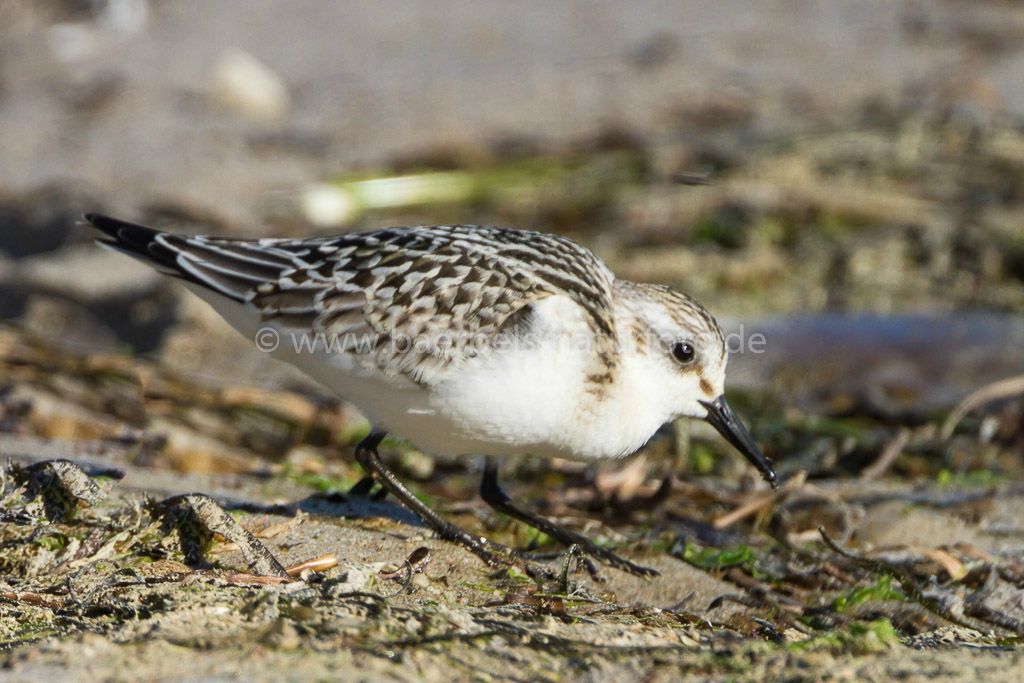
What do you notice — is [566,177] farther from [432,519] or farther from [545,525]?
[432,519]

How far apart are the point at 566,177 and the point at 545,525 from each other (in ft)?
18.3

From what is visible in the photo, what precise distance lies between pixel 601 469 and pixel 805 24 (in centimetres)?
807

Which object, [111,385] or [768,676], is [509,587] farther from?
[111,385]

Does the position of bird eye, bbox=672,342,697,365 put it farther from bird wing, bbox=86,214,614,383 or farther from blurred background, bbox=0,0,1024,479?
blurred background, bbox=0,0,1024,479

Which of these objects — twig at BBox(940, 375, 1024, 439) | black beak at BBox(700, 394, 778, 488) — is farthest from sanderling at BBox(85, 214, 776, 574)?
twig at BBox(940, 375, 1024, 439)

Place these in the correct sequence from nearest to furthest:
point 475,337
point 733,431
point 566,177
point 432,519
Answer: point 475,337 → point 432,519 → point 733,431 → point 566,177

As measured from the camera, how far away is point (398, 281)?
13.9 ft

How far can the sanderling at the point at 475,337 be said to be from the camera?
402 cm

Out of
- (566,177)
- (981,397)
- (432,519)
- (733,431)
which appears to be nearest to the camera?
(432,519)

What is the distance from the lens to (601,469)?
5242mm

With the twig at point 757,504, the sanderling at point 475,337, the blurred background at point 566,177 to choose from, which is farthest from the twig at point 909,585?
the blurred background at point 566,177

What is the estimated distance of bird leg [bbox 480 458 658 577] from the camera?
13.4ft

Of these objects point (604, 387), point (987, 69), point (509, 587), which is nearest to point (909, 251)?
point (987, 69)

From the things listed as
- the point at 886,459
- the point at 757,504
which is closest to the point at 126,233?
the point at 757,504
